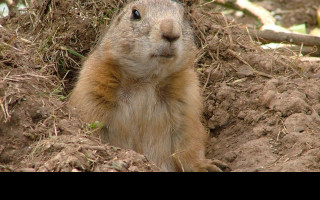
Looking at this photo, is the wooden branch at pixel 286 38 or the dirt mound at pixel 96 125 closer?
the dirt mound at pixel 96 125

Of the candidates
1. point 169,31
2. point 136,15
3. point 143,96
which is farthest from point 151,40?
point 143,96

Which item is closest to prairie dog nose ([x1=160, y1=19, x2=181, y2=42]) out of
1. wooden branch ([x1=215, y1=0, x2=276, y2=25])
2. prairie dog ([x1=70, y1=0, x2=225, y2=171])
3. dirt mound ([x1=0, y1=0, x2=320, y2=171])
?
prairie dog ([x1=70, y1=0, x2=225, y2=171])

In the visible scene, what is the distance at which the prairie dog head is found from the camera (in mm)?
4336

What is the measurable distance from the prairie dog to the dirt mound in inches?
13.6

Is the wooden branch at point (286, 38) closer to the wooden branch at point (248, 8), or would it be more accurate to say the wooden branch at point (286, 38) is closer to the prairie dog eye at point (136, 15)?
the wooden branch at point (248, 8)

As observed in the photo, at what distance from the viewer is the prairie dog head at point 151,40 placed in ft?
14.2

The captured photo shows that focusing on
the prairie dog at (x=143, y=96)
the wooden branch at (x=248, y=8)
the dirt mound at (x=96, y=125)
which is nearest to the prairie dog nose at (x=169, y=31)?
the prairie dog at (x=143, y=96)

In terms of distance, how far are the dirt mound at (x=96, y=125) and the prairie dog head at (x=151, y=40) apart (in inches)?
29.4

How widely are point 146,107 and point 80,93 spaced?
0.69 m

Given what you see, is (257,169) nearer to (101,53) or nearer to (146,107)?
(146,107)

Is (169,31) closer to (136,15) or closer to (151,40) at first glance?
(151,40)

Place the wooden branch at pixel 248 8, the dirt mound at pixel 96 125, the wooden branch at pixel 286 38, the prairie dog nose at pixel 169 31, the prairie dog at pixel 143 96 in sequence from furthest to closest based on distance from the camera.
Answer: the wooden branch at pixel 248 8 < the wooden branch at pixel 286 38 < the prairie dog at pixel 143 96 < the prairie dog nose at pixel 169 31 < the dirt mound at pixel 96 125
